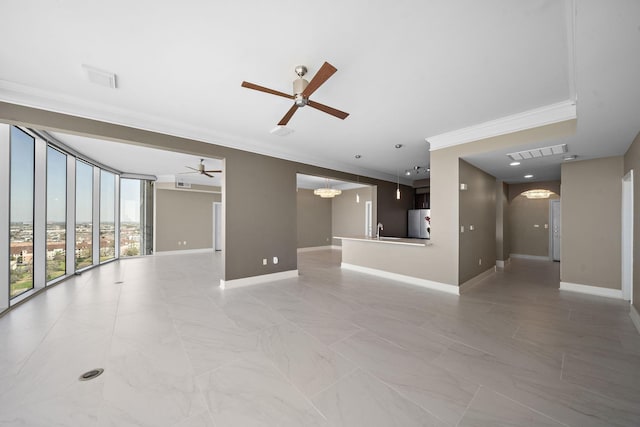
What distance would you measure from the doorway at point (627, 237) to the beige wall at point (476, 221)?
6.27 ft

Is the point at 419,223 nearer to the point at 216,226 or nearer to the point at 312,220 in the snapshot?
the point at 312,220

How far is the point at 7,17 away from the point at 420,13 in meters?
3.09

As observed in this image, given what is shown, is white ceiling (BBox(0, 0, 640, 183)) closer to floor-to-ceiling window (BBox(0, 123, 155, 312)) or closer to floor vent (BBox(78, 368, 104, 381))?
floor-to-ceiling window (BBox(0, 123, 155, 312))

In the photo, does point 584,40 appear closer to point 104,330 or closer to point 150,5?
point 150,5

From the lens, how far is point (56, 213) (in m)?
4.66

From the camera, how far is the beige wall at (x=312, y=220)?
10.1 m

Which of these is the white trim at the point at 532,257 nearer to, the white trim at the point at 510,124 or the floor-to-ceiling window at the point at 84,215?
the white trim at the point at 510,124

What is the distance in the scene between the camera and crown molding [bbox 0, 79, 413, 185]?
108 inches

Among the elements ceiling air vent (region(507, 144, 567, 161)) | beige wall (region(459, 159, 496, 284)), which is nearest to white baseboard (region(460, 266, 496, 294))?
beige wall (region(459, 159, 496, 284))

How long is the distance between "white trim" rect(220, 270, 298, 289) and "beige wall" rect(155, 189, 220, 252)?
5.80 m

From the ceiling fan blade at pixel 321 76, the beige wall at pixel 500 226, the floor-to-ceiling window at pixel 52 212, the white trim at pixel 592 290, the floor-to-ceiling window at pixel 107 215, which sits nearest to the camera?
the ceiling fan blade at pixel 321 76

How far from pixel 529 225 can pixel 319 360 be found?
880 cm

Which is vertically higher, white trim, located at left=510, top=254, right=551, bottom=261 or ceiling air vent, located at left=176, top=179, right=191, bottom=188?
ceiling air vent, located at left=176, top=179, right=191, bottom=188

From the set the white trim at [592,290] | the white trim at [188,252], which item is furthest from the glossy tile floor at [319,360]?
the white trim at [188,252]
